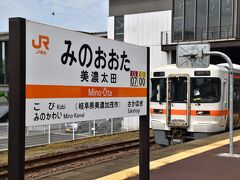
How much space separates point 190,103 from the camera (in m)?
13.0

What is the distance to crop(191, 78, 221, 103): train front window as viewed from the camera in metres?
13.0

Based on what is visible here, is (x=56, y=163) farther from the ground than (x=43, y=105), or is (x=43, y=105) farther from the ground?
(x=43, y=105)

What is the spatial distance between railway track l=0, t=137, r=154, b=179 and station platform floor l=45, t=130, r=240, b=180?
281 centimetres

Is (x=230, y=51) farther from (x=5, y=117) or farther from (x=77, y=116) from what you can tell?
(x=77, y=116)

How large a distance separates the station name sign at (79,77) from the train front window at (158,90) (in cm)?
833

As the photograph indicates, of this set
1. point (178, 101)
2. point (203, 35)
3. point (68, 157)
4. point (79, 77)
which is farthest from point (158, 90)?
point (203, 35)

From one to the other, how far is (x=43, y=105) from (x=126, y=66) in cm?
159

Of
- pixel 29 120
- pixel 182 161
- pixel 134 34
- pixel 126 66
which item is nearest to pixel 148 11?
pixel 134 34

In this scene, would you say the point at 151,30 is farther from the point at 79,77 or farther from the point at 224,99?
the point at 79,77

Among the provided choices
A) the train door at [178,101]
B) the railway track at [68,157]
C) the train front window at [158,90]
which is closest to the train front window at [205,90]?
the train door at [178,101]

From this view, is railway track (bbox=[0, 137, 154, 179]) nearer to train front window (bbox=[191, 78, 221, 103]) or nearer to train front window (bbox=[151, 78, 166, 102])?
train front window (bbox=[151, 78, 166, 102])

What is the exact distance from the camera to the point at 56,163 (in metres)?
11.0

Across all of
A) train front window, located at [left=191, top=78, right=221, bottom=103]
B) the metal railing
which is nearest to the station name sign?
train front window, located at [left=191, top=78, right=221, bottom=103]

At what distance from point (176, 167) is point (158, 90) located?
6.19 m
